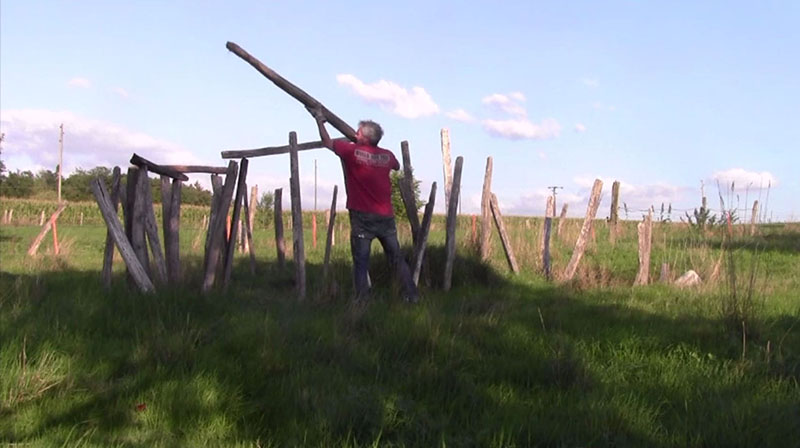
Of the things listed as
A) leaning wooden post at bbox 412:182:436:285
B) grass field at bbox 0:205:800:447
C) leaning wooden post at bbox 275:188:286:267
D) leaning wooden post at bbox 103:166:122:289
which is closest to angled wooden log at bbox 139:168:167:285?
leaning wooden post at bbox 103:166:122:289

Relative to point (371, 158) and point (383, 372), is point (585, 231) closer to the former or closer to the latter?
point (371, 158)

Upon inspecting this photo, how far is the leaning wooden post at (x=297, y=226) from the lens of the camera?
705 centimetres

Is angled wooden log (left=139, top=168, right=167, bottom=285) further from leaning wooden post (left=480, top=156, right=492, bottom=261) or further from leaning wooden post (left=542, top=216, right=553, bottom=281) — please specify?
leaning wooden post (left=542, top=216, right=553, bottom=281)

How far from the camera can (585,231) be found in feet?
33.1

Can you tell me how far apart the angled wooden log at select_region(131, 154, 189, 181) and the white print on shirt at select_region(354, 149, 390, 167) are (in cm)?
215

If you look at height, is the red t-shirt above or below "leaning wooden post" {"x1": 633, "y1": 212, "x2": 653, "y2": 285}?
above

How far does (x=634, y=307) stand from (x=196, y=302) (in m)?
4.35

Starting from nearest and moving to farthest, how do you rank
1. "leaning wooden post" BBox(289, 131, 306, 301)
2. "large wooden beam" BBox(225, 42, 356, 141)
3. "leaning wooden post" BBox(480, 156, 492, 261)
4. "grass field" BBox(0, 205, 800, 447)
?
"grass field" BBox(0, 205, 800, 447) < "leaning wooden post" BBox(289, 131, 306, 301) < "large wooden beam" BBox(225, 42, 356, 141) < "leaning wooden post" BBox(480, 156, 492, 261)

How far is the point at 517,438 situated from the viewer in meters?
3.28

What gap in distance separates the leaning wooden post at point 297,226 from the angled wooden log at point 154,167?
1333 mm

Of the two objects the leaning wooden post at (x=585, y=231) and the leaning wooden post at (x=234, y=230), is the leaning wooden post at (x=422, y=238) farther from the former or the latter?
the leaning wooden post at (x=585, y=231)

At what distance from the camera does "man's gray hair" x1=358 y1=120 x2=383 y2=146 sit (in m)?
7.18

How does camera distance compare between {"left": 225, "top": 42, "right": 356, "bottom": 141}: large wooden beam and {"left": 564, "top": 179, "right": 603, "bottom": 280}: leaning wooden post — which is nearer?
{"left": 225, "top": 42, "right": 356, "bottom": 141}: large wooden beam

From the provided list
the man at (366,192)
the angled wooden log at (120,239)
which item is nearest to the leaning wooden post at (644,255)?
the man at (366,192)
